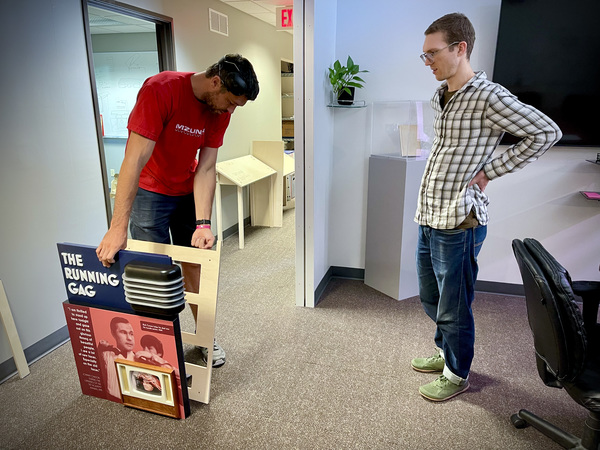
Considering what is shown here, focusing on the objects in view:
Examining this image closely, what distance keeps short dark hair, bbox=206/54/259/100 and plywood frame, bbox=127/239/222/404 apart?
2.03ft

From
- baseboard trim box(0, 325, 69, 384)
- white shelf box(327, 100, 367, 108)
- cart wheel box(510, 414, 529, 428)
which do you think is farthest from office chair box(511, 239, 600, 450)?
baseboard trim box(0, 325, 69, 384)

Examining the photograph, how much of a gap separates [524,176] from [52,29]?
2964mm

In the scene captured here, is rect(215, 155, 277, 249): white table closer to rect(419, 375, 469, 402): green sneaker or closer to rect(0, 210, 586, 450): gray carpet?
rect(0, 210, 586, 450): gray carpet

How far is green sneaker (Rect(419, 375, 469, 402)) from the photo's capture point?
1.89 meters

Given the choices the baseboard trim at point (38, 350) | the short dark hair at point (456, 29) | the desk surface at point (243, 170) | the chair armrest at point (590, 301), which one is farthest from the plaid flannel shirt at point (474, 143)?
the desk surface at point (243, 170)

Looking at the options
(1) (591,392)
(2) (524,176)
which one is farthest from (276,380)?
(2) (524,176)

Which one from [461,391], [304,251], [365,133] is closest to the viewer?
[461,391]

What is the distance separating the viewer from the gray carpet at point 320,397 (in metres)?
1.68

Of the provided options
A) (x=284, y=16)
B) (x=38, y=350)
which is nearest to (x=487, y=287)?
(x=38, y=350)

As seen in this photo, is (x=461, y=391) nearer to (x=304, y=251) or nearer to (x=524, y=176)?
(x=304, y=251)

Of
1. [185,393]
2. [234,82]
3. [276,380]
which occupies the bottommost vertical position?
[276,380]

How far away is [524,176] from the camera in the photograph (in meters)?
2.80

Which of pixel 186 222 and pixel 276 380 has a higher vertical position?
pixel 186 222

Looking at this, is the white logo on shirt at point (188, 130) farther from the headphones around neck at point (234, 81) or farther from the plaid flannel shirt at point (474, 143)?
the plaid flannel shirt at point (474, 143)
